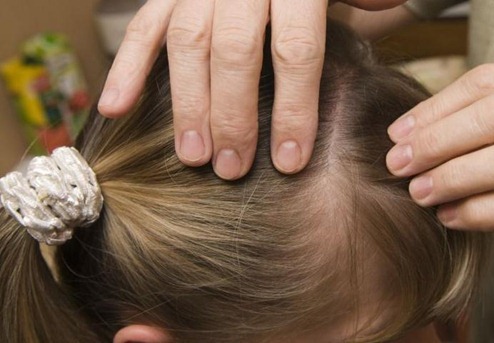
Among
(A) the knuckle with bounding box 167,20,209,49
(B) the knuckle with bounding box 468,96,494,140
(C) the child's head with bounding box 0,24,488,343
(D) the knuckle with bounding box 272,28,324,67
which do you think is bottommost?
(C) the child's head with bounding box 0,24,488,343

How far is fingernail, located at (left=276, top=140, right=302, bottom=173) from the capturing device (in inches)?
22.8

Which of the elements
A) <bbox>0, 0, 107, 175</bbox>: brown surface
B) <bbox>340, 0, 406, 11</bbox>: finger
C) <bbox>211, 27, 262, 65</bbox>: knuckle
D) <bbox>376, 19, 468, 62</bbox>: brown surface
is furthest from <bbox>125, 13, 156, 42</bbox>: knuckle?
<bbox>376, 19, 468, 62</bbox>: brown surface

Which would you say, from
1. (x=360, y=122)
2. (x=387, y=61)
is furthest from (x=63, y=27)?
(x=360, y=122)

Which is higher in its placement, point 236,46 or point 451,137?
point 236,46

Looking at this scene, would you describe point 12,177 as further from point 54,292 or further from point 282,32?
point 282,32

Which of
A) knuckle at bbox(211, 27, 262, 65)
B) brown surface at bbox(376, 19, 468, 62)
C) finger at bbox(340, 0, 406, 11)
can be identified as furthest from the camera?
brown surface at bbox(376, 19, 468, 62)

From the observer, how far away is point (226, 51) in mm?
539

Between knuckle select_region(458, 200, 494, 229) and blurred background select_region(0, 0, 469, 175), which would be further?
blurred background select_region(0, 0, 469, 175)

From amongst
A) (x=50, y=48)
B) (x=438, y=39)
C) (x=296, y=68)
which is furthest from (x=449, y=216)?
(x=50, y=48)

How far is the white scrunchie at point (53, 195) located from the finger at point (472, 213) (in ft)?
1.20

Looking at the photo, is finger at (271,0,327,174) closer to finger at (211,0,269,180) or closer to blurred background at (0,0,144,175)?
finger at (211,0,269,180)

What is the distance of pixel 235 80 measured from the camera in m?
0.54

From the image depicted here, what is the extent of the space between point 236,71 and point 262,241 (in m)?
0.18

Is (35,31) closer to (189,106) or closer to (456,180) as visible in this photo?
(189,106)
